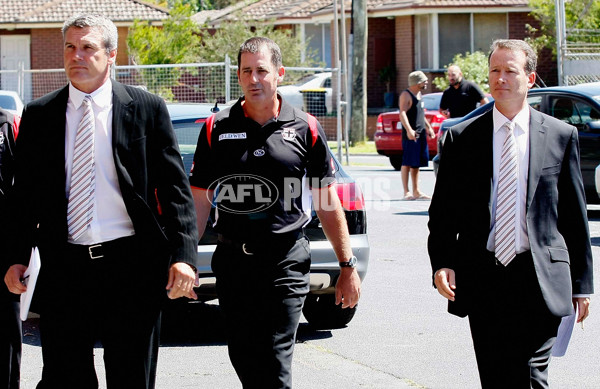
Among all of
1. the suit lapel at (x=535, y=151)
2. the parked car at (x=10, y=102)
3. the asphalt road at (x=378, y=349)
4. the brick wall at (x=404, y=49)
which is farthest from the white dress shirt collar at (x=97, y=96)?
the brick wall at (x=404, y=49)

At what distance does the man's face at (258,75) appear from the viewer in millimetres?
4910

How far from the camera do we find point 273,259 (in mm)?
4816

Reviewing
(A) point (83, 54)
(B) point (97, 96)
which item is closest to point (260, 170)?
(B) point (97, 96)

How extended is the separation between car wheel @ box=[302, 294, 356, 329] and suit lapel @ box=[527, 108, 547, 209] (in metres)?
3.51

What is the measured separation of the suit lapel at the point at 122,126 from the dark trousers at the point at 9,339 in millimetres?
1199

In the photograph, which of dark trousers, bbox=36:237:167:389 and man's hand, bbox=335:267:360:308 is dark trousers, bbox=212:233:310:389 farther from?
dark trousers, bbox=36:237:167:389

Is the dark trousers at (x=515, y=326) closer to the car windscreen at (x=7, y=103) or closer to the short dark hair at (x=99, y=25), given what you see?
the short dark hair at (x=99, y=25)

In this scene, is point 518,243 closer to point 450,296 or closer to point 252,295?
point 450,296

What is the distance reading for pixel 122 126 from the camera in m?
4.41

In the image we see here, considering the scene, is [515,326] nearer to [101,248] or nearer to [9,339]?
[101,248]

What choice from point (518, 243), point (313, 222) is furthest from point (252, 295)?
point (313, 222)

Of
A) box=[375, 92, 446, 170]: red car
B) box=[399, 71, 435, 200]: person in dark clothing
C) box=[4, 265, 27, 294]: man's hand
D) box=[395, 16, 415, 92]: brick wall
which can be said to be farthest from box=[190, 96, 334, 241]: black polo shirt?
box=[395, 16, 415, 92]: brick wall

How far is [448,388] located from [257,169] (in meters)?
2.17

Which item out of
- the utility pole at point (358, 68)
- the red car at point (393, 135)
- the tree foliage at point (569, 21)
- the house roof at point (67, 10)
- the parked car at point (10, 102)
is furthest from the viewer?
the house roof at point (67, 10)
